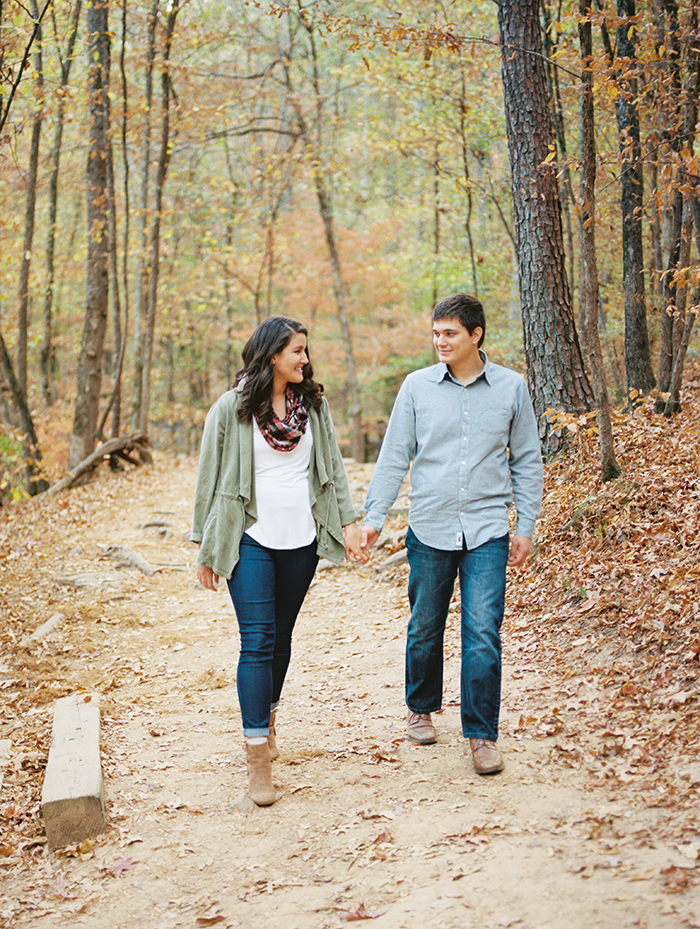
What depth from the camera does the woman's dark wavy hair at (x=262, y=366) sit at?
3.71 meters

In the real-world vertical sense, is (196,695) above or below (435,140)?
below

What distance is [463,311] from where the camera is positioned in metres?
3.72

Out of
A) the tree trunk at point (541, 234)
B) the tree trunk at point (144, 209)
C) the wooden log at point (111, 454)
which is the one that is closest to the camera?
the tree trunk at point (541, 234)

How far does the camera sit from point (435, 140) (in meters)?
14.5

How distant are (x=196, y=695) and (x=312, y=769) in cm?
155

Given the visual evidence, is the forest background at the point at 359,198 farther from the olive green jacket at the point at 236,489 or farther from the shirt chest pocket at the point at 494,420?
the olive green jacket at the point at 236,489

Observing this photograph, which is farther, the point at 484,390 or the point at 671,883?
the point at 484,390

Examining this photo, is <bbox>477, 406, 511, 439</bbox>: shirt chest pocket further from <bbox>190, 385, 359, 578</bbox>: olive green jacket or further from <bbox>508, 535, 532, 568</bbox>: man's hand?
<bbox>190, 385, 359, 578</bbox>: olive green jacket

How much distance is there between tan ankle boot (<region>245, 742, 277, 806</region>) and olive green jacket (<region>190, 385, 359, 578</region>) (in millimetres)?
810

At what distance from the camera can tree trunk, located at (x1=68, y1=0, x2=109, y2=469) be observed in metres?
13.9

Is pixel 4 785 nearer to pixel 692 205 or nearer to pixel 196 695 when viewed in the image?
pixel 196 695

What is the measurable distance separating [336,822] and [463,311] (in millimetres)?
2329

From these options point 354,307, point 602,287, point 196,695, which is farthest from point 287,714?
point 354,307

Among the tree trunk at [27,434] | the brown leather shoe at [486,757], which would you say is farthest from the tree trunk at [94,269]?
the brown leather shoe at [486,757]
